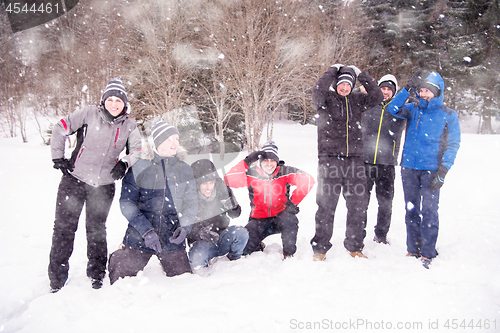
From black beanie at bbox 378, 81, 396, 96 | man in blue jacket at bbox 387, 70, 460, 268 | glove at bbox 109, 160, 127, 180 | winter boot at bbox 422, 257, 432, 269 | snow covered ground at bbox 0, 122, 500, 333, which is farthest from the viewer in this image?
black beanie at bbox 378, 81, 396, 96

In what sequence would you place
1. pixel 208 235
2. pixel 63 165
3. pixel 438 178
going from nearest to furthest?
pixel 63 165
pixel 438 178
pixel 208 235

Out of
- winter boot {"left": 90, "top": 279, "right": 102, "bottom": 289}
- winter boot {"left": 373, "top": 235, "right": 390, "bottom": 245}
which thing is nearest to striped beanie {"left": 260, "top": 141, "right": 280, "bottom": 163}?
winter boot {"left": 373, "top": 235, "right": 390, "bottom": 245}

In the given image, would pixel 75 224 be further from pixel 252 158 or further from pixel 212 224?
pixel 252 158

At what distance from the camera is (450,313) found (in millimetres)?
2010

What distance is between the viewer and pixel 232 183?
3.24m

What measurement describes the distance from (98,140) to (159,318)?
1709 mm

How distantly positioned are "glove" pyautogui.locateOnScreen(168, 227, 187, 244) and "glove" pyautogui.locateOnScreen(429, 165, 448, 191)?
2.56 metres

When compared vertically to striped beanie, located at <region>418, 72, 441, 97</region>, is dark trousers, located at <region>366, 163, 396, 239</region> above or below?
below

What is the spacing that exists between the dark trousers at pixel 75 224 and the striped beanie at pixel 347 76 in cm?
268

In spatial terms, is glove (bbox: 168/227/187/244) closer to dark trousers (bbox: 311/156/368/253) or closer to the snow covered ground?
the snow covered ground

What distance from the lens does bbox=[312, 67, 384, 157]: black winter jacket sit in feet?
10.0

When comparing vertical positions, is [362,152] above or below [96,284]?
above

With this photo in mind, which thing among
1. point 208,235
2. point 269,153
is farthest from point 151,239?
point 269,153

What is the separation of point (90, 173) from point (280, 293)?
2.06 metres
